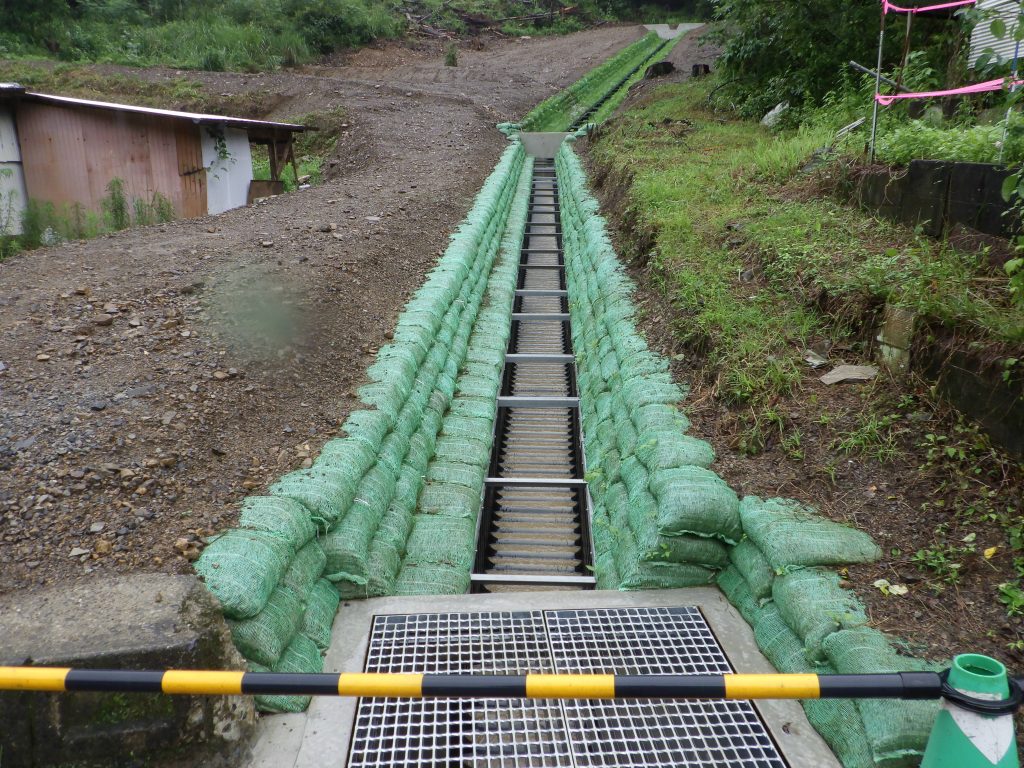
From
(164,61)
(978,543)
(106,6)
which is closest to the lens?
(978,543)

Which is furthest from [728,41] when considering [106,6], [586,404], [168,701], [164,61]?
[106,6]

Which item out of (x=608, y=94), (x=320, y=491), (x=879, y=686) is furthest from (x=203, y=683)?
(x=608, y=94)

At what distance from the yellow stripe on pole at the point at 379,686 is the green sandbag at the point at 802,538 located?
1401 mm

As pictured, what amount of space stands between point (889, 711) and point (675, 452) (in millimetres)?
1434

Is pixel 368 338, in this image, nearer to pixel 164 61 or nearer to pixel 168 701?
pixel 168 701

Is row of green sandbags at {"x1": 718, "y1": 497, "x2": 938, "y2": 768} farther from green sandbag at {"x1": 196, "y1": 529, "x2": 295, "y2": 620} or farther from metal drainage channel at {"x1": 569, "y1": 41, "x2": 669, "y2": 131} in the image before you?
metal drainage channel at {"x1": 569, "y1": 41, "x2": 669, "y2": 131}

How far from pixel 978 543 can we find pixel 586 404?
2542 millimetres

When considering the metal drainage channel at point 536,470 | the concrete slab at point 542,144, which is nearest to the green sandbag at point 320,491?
the metal drainage channel at point 536,470

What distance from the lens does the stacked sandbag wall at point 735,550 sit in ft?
6.47

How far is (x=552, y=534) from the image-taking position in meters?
3.77

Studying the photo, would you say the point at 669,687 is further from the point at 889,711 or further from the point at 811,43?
the point at 811,43

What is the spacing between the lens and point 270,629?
2.22 metres

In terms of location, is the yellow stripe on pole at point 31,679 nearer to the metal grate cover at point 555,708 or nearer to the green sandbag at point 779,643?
the metal grate cover at point 555,708

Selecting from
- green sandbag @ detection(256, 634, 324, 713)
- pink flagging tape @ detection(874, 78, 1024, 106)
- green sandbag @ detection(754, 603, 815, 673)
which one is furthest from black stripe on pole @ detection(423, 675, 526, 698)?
pink flagging tape @ detection(874, 78, 1024, 106)
